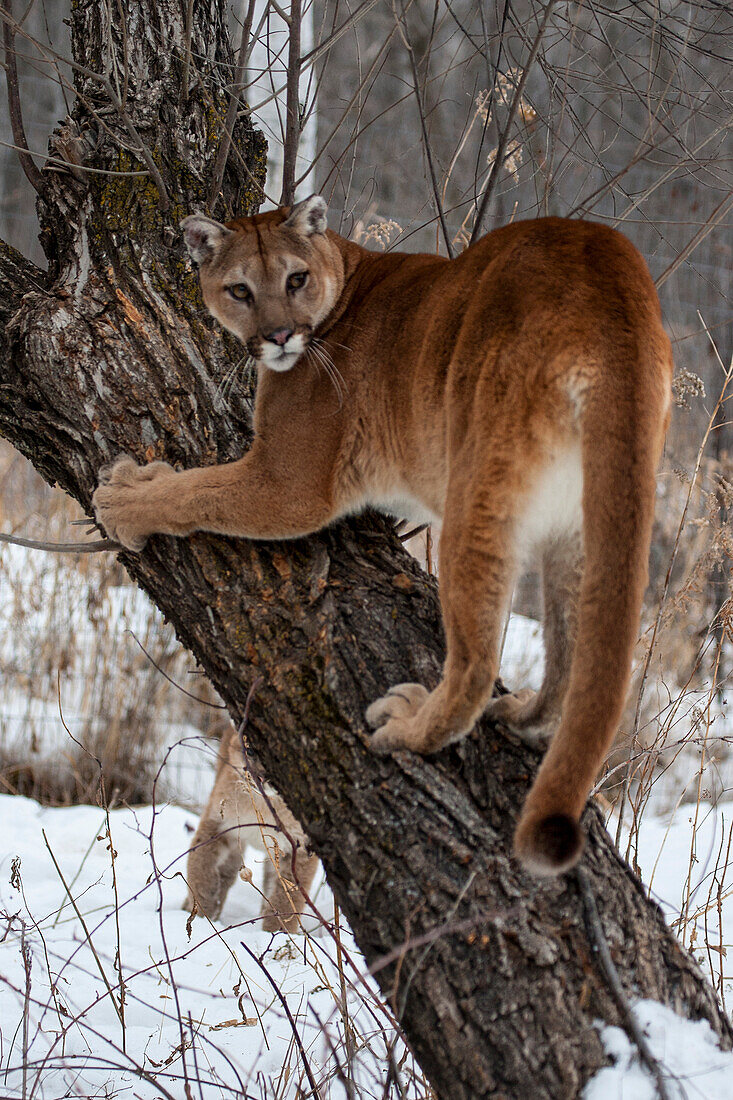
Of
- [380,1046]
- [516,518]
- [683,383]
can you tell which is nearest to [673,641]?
[683,383]

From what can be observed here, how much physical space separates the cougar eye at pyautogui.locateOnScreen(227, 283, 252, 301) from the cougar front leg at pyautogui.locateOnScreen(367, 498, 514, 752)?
103 cm

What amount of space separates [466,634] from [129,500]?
0.94 meters

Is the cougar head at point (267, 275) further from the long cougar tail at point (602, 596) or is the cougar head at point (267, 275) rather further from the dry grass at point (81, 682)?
the dry grass at point (81, 682)

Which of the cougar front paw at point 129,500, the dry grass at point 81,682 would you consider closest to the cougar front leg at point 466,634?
the cougar front paw at point 129,500

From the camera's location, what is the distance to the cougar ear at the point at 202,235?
99.5 inches

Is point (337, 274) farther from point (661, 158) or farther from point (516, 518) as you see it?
point (661, 158)

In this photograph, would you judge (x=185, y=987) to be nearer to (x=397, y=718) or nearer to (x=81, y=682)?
(x=397, y=718)

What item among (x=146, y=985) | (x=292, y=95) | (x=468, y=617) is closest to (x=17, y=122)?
(x=292, y=95)

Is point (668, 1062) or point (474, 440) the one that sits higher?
point (474, 440)

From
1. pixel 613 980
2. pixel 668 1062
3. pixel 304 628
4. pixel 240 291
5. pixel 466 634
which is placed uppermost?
pixel 240 291

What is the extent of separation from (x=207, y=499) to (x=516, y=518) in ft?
2.61

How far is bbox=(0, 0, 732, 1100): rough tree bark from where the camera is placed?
64.0 inches

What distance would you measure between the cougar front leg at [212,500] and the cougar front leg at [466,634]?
546mm

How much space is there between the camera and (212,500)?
2.30 metres
